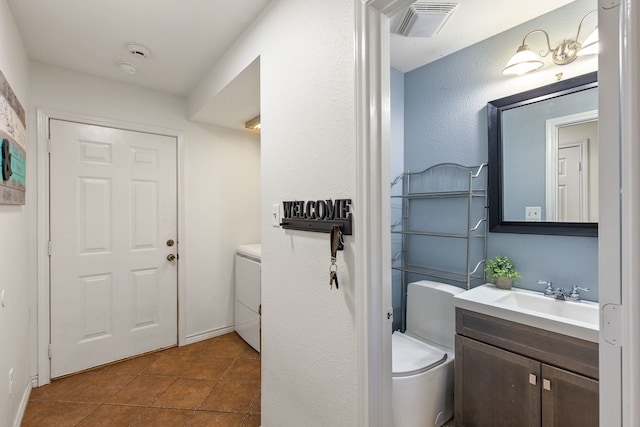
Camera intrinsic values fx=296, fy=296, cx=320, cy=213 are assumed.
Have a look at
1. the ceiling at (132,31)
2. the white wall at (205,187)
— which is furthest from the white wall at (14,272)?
the white wall at (205,187)

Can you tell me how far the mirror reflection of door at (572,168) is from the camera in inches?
61.2

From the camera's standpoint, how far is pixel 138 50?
200cm

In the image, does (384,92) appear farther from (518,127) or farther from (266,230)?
(518,127)

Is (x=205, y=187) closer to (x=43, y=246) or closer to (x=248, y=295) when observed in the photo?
(x=248, y=295)

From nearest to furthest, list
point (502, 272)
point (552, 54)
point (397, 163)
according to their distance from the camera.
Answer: point (552, 54) → point (502, 272) → point (397, 163)

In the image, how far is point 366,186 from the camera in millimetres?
1032

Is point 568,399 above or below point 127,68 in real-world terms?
below

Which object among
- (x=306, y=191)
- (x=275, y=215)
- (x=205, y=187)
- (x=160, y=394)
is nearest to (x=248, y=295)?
(x=160, y=394)

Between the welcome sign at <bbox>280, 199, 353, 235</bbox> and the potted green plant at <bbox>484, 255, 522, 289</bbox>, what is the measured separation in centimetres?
125

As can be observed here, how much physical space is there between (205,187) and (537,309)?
2.80 meters

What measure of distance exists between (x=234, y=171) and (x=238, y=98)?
100 cm

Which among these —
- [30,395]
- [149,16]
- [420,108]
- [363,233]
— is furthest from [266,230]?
[30,395]

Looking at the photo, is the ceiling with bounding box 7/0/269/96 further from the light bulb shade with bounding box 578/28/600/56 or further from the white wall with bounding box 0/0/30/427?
the light bulb shade with bounding box 578/28/600/56

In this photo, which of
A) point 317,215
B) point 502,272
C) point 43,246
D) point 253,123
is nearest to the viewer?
point 317,215
